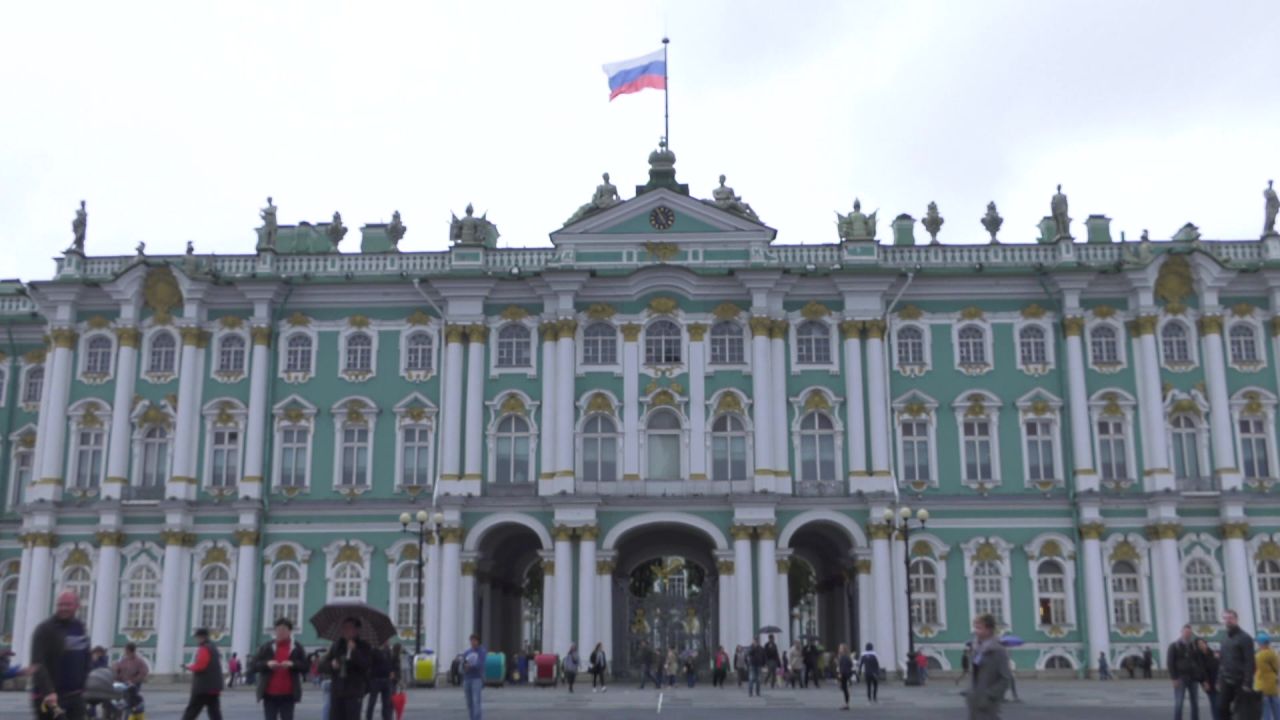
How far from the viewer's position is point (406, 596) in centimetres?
4803

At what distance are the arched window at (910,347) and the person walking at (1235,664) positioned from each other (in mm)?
29760

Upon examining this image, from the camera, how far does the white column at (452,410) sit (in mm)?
48125

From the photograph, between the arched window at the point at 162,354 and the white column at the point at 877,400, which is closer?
the white column at the point at 877,400

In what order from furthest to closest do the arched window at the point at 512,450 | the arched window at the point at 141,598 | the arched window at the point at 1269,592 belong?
1. the arched window at the point at 512,450
2. the arched window at the point at 141,598
3. the arched window at the point at 1269,592

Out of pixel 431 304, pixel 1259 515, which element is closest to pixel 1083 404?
pixel 1259 515

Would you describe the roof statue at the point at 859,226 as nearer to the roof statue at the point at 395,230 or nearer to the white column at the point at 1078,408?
the white column at the point at 1078,408

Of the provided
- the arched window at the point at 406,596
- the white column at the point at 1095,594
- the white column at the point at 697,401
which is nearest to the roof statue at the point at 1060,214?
the white column at the point at 1095,594

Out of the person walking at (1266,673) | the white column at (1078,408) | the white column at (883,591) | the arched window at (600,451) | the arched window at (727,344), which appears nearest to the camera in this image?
the person walking at (1266,673)

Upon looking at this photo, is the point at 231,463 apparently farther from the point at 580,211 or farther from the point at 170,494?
the point at 580,211

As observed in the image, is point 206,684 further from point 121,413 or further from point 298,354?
point 121,413

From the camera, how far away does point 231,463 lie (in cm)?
4953

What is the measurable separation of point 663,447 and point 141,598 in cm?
1961

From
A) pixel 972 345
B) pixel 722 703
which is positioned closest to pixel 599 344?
pixel 972 345

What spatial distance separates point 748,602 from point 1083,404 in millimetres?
14141
